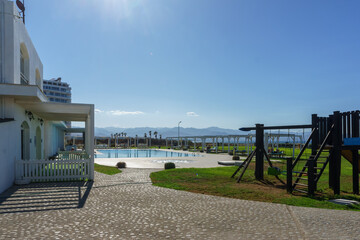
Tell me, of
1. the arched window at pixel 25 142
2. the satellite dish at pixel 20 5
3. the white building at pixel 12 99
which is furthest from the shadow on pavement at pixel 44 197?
the satellite dish at pixel 20 5

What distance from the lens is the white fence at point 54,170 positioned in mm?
10578

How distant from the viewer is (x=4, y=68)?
402 inches

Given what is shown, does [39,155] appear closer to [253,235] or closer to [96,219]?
[96,219]

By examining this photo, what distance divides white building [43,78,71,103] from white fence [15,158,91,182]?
331 feet

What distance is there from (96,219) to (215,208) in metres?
3.12

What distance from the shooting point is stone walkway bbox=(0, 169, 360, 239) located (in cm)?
491

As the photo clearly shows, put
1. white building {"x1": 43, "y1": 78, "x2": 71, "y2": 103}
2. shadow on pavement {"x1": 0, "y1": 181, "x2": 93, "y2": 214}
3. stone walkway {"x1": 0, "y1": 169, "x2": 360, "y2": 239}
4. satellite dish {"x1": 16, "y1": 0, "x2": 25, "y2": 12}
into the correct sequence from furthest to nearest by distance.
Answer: white building {"x1": 43, "y1": 78, "x2": 71, "y2": 103} < satellite dish {"x1": 16, "y1": 0, "x2": 25, "y2": 12} < shadow on pavement {"x1": 0, "y1": 181, "x2": 93, "y2": 214} < stone walkway {"x1": 0, "y1": 169, "x2": 360, "y2": 239}

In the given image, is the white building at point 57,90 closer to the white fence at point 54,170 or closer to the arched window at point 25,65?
the arched window at point 25,65

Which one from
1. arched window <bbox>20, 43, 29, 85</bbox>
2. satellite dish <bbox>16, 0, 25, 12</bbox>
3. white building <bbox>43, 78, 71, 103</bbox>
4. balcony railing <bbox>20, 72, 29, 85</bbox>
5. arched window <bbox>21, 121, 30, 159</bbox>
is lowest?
arched window <bbox>21, 121, 30, 159</bbox>

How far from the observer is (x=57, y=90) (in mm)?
107875

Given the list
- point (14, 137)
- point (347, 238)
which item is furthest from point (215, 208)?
point (14, 137)

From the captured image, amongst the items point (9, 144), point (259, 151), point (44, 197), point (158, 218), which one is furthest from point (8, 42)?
point (259, 151)

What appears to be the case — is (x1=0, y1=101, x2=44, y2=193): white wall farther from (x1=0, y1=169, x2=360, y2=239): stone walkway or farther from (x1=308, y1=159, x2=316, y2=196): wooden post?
(x1=308, y1=159, x2=316, y2=196): wooden post

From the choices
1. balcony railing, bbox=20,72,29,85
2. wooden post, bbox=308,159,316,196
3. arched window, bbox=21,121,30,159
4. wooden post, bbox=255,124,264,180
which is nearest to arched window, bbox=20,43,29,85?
balcony railing, bbox=20,72,29,85
